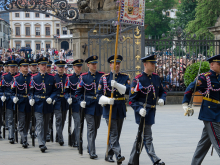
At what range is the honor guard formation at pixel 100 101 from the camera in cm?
614

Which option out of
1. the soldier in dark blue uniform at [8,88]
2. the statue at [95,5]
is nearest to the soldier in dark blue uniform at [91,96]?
the soldier in dark blue uniform at [8,88]

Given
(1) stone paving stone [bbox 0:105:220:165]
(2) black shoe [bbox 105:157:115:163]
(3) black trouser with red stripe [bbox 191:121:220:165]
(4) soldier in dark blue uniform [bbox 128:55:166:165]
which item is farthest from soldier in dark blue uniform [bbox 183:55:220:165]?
(2) black shoe [bbox 105:157:115:163]

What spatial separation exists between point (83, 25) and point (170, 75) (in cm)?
432

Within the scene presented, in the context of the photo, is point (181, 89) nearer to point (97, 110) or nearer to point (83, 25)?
point (83, 25)

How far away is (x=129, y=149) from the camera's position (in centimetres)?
847

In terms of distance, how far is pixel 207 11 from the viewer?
39375 mm

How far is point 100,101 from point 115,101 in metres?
0.32

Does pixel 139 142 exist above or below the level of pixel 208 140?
below

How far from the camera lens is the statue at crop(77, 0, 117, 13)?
1614 centimetres

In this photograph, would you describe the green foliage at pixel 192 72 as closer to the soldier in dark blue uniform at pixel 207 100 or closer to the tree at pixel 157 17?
the soldier in dark blue uniform at pixel 207 100

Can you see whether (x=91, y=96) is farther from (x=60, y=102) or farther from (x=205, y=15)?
(x=205, y=15)

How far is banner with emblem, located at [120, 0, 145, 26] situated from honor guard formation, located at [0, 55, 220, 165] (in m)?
0.72

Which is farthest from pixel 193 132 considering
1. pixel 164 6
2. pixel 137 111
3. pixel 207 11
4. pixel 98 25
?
pixel 164 6

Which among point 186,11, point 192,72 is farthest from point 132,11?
point 186,11
